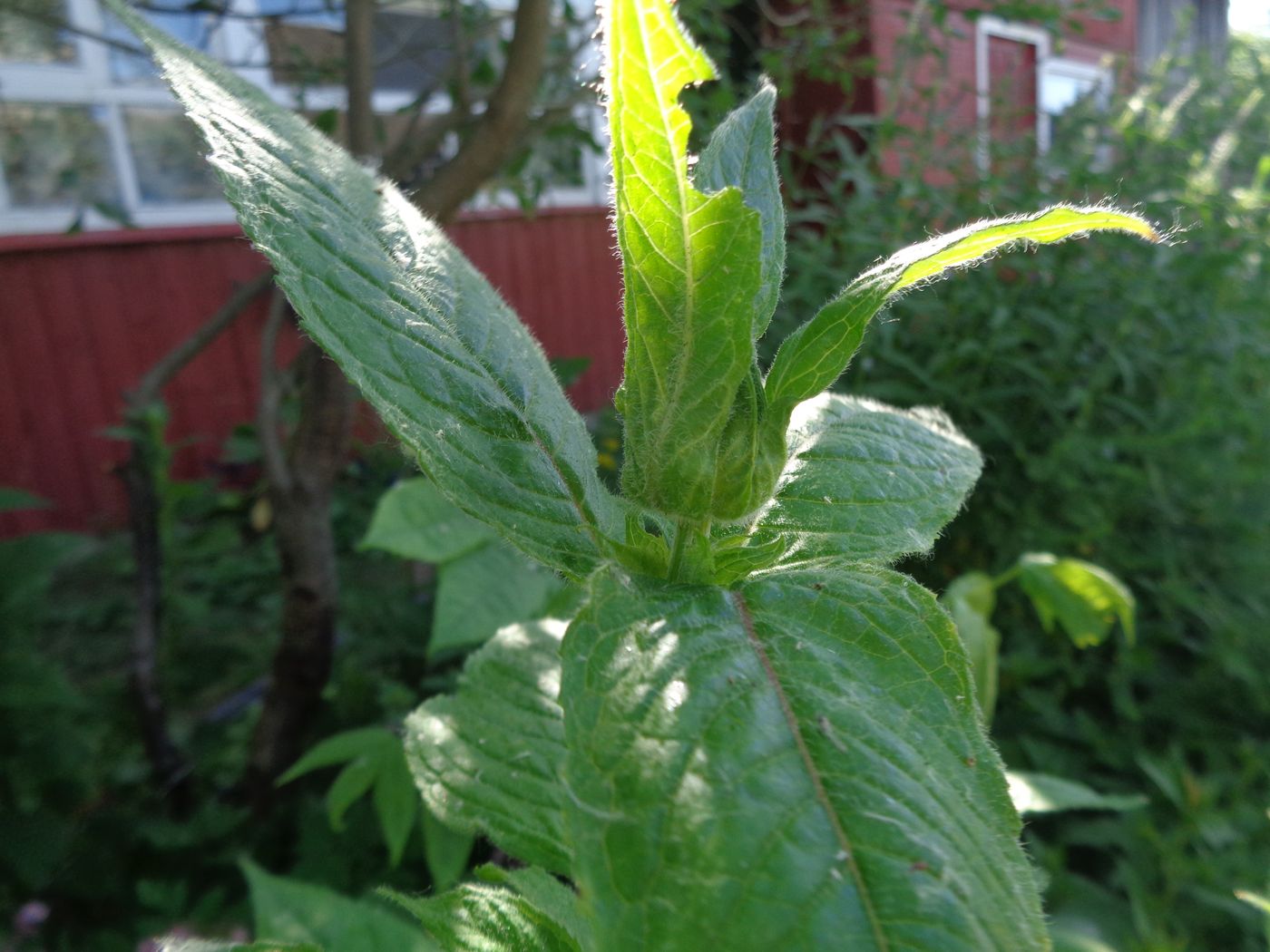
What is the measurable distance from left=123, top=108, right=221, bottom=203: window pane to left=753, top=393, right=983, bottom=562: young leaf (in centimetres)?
616

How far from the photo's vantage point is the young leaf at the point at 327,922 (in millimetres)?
1189

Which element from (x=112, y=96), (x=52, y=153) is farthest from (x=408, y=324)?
(x=112, y=96)

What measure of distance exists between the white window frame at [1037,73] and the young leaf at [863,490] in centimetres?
270

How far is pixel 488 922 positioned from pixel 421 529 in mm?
1262

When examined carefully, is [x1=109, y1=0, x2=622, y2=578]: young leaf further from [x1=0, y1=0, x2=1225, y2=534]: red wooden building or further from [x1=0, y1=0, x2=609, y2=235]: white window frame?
[x1=0, y1=0, x2=609, y2=235]: white window frame

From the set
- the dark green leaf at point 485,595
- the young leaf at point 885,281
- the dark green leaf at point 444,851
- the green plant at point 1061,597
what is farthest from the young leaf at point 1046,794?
the dark green leaf at point 444,851

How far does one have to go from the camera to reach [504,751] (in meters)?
0.84

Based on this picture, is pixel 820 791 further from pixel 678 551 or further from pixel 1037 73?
pixel 1037 73

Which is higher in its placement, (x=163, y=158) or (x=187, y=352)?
(x=163, y=158)

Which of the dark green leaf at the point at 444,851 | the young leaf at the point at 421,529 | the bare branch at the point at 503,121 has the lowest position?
the dark green leaf at the point at 444,851

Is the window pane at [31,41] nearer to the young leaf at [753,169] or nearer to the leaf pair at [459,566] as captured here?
the leaf pair at [459,566]

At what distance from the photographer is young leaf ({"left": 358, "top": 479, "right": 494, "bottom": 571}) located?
1803 mm

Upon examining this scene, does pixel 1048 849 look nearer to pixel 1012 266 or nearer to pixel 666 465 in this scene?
pixel 1012 266

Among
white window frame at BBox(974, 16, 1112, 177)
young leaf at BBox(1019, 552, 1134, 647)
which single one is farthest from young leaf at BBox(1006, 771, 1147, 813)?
white window frame at BBox(974, 16, 1112, 177)
